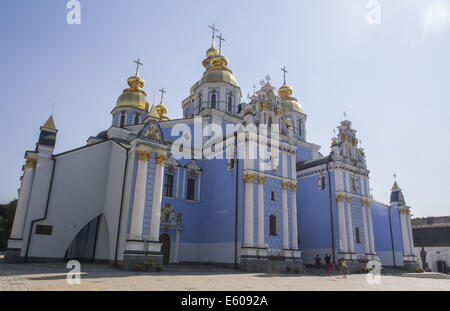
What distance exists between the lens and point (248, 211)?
21781 mm

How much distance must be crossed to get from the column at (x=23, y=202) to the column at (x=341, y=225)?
845 inches

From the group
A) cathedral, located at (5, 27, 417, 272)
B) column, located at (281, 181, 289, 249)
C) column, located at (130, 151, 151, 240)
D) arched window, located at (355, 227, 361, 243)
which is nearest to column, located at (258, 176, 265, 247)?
cathedral, located at (5, 27, 417, 272)

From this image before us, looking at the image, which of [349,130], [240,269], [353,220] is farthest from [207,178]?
[349,130]

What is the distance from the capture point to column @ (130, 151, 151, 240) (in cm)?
1717

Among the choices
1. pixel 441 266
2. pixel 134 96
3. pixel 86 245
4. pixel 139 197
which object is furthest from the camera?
pixel 441 266

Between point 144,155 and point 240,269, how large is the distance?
925cm

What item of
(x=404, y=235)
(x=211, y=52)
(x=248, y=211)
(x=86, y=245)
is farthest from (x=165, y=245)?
(x=404, y=235)

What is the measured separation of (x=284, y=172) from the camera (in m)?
24.8

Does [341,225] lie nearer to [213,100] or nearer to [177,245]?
[177,245]

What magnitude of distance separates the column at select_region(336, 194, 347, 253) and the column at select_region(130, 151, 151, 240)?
16.0m

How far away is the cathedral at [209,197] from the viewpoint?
18.5 metres

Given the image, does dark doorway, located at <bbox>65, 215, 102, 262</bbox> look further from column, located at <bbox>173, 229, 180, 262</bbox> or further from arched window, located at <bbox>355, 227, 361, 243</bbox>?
arched window, located at <bbox>355, 227, 361, 243</bbox>

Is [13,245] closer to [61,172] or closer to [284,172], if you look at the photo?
[61,172]

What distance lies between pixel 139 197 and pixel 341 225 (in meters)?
16.4
